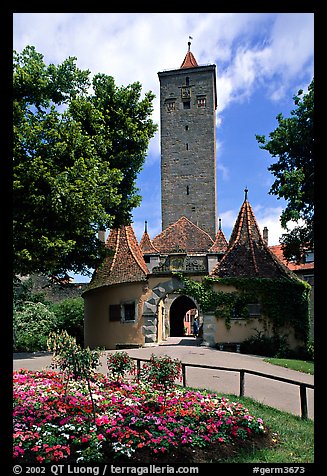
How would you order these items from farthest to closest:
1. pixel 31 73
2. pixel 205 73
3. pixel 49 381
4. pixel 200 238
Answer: pixel 205 73
pixel 200 238
pixel 31 73
pixel 49 381

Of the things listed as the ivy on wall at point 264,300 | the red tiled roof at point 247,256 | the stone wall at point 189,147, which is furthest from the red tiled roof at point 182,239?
the ivy on wall at point 264,300

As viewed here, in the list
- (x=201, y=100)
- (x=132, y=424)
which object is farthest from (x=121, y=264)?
(x=201, y=100)

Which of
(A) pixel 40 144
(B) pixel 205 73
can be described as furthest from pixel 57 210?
(B) pixel 205 73

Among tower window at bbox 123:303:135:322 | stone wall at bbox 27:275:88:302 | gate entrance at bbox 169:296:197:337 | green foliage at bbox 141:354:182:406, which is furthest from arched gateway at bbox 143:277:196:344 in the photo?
gate entrance at bbox 169:296:197:337

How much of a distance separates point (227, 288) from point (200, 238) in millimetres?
12120

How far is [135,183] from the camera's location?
68.3 feet

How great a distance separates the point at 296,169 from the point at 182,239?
1399 cm

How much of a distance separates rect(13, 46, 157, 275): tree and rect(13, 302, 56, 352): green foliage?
21.5ft

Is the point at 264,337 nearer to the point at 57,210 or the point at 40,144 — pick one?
the point at 57,210

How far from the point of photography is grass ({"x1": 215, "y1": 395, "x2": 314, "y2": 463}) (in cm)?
612

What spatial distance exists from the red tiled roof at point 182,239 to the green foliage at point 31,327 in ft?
30.2

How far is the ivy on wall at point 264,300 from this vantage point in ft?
67.5

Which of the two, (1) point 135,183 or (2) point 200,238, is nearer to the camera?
(1) point 135,183

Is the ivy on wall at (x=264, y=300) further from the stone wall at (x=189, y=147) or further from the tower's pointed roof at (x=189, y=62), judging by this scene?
the tower's pointed roof at (x=189, y=62)
